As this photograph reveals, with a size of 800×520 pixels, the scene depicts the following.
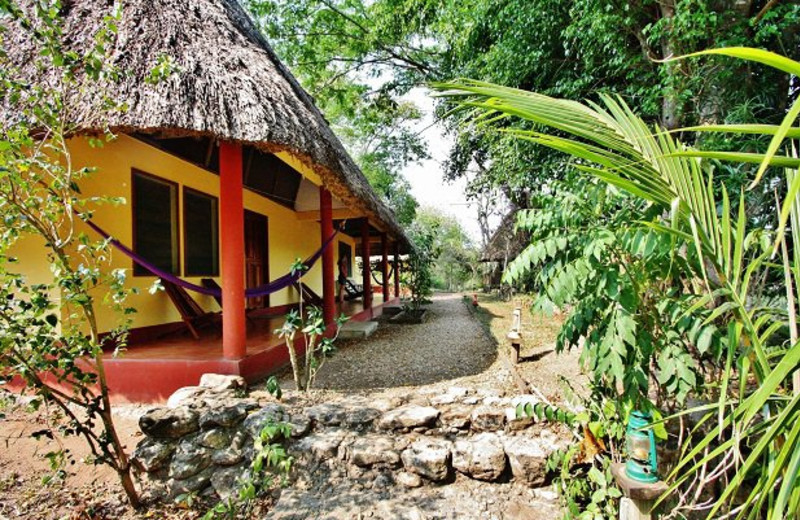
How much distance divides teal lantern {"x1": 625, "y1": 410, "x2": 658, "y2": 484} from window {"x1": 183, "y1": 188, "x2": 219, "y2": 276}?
4.93 metres

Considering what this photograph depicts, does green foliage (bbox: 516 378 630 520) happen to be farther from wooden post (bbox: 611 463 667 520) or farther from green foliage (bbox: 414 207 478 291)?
green foliage (bbox: 414 207 478 291)

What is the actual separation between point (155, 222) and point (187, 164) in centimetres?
96

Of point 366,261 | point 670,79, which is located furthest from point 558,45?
point 366,261

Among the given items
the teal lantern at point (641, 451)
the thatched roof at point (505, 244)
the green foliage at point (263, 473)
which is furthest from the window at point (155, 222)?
the thatched roof at point (505, 244)

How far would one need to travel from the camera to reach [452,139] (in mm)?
10188

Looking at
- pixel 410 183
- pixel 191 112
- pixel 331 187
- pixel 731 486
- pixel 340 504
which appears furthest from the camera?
pixel 410 183

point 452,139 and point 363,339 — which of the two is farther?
point 452,139

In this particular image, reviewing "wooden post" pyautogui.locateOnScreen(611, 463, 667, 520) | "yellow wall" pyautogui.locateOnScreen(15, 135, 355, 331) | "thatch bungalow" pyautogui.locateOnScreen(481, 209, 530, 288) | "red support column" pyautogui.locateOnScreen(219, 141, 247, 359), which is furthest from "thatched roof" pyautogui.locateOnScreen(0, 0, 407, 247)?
"thatch bungalow" pyautogui.locateOnScreen(481, 209, 530, 288)

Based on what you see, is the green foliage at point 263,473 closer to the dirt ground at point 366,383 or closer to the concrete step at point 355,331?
the dirt ground at point 366,383

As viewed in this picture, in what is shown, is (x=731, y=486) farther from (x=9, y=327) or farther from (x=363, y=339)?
(x=363, y=339)

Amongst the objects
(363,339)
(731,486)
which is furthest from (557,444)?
(363,339)

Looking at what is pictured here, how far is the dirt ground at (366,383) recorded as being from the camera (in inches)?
79.4

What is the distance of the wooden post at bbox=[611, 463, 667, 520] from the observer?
1.41 metres

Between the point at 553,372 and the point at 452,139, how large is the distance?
8003 millimetres
